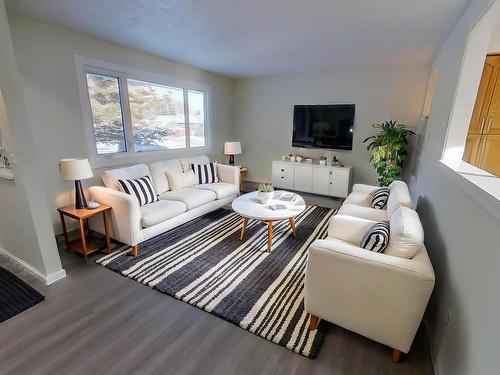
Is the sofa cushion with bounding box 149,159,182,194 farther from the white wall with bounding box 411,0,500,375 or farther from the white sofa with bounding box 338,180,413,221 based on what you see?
the white wall with bounding box 411,0,500,375

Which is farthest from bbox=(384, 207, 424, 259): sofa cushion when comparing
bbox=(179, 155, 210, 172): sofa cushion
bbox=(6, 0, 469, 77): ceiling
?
bbox=(179, 155, 210, 172): sofa cushion

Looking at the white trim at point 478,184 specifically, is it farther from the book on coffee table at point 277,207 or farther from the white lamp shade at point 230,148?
the white lamp shade at point 230,148

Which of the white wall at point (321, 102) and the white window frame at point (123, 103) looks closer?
the white window frame at point (123, 103)

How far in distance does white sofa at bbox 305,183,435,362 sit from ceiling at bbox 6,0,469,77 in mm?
1899

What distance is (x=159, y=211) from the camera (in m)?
2.83

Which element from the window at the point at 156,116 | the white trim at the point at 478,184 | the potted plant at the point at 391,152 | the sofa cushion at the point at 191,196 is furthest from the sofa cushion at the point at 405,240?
the window at the point at 156,116

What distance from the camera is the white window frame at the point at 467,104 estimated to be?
5.00 ft

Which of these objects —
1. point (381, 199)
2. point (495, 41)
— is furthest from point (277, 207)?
point (495, 41)

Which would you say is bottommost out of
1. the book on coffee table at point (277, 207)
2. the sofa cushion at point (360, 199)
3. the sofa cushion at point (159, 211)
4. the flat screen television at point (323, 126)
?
the sofa cushion at point (159, 211)

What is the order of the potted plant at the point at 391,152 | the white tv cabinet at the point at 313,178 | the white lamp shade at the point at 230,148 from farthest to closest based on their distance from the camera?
the white lamp shade at the point at 230,148, the white tv cabinet at the point at 313,178, the potted plant at the point at 391,152

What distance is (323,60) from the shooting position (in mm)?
3824

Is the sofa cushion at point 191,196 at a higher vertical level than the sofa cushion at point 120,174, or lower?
lower

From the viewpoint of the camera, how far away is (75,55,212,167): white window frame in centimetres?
298

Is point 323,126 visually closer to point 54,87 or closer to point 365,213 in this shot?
point 365,213
